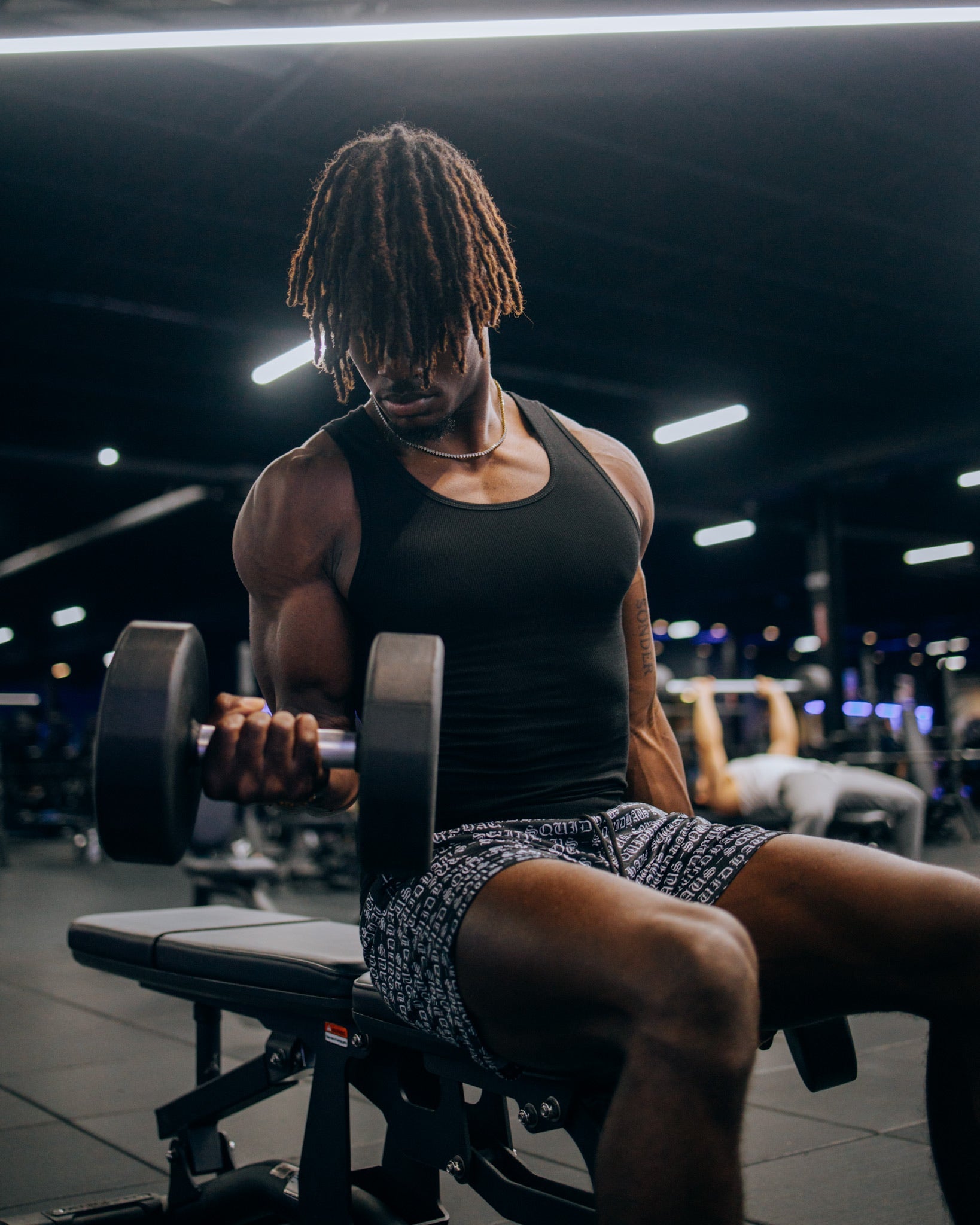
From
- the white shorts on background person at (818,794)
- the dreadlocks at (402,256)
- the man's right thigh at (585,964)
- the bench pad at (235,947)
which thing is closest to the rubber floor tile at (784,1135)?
the bench pad at (235,947)

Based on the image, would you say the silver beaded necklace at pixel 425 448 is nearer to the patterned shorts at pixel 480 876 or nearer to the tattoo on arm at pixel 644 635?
the tattoo on arm at pixel 644 635

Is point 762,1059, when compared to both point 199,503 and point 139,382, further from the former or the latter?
point 199,503

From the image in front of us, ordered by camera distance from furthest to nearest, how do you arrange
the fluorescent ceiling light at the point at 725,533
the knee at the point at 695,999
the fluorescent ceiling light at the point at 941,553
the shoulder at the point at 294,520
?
the fluorescent ceiling light at the point at 941,553 → the fluorescent ceiling light at the point at 725,533 → the shoulder at the point at 294,520 → the knee at the point at 695,999

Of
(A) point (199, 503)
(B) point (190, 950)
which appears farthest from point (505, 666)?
(A) point (199, 503)

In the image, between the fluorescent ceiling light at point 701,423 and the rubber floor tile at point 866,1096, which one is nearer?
the rubber floor tile at point 866,1096

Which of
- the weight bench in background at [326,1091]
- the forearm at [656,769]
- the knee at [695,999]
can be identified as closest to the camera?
the knee at [695,999]

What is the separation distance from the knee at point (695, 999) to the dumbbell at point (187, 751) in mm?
194

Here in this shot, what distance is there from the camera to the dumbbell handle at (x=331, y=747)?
0.94 meters

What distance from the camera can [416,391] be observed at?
4.18 ft

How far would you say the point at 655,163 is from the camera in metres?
4.84

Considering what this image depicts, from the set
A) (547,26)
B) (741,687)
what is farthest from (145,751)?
(741,687)

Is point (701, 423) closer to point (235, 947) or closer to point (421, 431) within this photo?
point (421, 431)

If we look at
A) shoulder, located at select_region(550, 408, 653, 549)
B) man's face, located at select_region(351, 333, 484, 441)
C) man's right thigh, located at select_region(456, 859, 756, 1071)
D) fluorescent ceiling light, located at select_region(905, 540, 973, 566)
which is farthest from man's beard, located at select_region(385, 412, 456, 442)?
fluorescent ceiling light, located at select_region(905, 540, 973, 566)

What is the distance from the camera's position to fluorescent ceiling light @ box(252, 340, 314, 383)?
6871 mm
